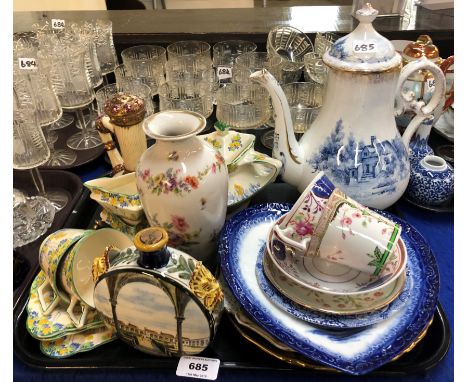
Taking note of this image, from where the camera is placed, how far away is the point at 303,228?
0.59 m

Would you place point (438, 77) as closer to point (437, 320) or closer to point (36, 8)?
point (437, 320)

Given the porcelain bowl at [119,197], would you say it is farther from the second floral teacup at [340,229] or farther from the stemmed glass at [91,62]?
the stemmed glass at [91,62]

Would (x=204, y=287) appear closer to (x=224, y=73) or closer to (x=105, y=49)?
(x=224, y=73)

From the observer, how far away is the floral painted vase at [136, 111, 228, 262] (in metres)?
0.60

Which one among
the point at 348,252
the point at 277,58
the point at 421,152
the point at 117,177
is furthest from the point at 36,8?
the point at 348,252

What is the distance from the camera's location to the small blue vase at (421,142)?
0.88 meters

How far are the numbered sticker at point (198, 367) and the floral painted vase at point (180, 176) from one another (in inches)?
7.1

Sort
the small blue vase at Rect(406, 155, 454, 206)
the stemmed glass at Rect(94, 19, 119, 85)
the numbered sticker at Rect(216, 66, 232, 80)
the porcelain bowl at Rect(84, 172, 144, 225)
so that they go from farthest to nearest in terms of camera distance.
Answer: the stemmed glass at Rect(94, 19, 119, 85) → the numbered sticker at Rect(216, 66, 232, 80) → the small blue vase at Rect(406, 155, 454, 206) → the porcelain bowl at Rect(84, 172, 144, 225)

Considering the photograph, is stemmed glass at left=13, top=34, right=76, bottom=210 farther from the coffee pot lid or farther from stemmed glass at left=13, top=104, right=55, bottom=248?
the coffee pot lid

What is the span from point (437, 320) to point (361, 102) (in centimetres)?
35

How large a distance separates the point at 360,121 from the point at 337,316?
32 centimetres

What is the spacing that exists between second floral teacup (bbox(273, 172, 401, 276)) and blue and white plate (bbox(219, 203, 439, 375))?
0.24ft

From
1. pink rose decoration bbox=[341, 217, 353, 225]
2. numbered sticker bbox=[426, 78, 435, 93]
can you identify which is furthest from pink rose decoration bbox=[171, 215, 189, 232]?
numbered sticker bbox=[426, 78, 435, 93]

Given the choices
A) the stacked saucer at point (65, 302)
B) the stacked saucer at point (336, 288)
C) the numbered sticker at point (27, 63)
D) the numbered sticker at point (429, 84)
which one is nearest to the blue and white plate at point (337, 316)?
the stacked saucer at point (336, 288)
